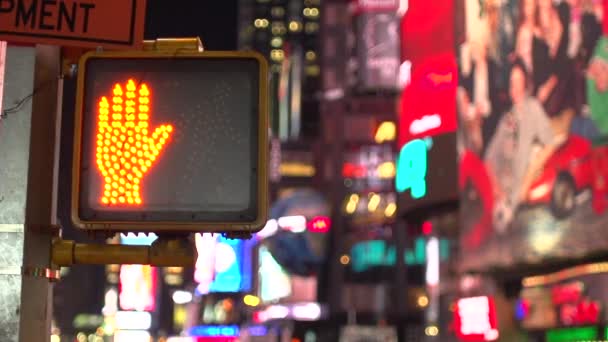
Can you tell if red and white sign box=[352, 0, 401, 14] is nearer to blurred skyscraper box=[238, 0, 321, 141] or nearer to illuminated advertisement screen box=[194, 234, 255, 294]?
illuminated advertisement screen box=[194, 234, 255, 294]

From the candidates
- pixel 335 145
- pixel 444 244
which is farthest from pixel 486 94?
pixel 335 145

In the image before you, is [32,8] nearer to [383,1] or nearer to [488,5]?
[488,5]

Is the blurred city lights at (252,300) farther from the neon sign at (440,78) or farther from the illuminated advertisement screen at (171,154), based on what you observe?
the illuminated advertisement screen at (171,154)

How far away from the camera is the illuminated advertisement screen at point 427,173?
142ft

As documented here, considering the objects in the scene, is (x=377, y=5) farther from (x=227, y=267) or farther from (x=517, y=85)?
(x=517, y=85)

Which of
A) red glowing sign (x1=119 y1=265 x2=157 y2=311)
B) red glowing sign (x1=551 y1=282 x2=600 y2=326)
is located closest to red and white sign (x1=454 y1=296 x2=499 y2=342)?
red glowing sign (x1=551 y1=282 x2=600 y2=326)

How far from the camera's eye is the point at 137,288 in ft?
158

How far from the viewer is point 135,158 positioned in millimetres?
4480

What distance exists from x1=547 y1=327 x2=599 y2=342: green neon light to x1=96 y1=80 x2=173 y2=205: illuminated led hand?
27.4 m

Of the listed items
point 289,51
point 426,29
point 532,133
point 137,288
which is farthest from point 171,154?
point 289,51

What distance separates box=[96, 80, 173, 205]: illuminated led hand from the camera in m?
4.49

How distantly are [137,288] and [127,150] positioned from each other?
147ft

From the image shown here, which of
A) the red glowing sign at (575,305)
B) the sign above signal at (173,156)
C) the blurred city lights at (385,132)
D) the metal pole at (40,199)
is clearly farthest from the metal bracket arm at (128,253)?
the blurred city lights at (385,132)

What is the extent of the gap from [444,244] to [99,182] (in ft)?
209
